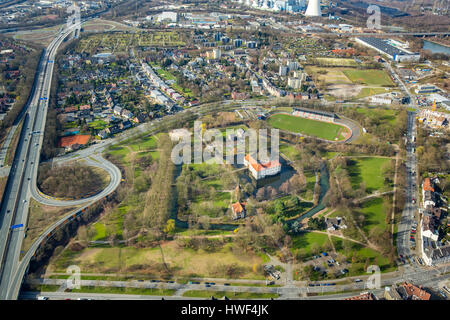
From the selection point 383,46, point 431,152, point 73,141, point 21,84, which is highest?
point 383,46

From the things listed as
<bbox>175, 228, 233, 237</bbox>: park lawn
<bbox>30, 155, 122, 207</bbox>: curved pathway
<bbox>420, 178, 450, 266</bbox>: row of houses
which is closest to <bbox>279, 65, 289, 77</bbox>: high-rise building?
<bbox>420, 178, 450, 266</bbox>: row of houses

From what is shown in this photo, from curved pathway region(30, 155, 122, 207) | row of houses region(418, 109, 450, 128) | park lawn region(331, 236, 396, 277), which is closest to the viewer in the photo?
→ park lawn region(331, 236, 396, 277)

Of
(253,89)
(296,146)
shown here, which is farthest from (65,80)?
(296,146)

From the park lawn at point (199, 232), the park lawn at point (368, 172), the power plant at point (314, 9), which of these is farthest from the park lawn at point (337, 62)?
the park lawn at point (199, 232)

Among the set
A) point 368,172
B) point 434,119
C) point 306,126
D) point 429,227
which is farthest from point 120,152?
point 434,119

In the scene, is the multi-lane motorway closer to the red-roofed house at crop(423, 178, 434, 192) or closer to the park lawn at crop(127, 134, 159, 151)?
the park lawn at crop(127, 134, 159, 151)

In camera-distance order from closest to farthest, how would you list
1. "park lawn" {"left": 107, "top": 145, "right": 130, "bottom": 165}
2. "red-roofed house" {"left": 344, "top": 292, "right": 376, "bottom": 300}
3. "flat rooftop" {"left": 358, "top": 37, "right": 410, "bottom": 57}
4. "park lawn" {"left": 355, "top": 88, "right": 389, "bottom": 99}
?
1. "red-roofed house" {"left": 344, "top": 292, "right": 376, "bottom": 300}
2. "park lawn" {"left": 107, "top": 145, "right": 130, "bottom": 165}
3. "park lawn" {"left": 355, "top": 88, "right": 389, "bottom": 99}
4. "flat rooftop" {"left": 358, "top": 37, "right": 410, "bottom": 57}

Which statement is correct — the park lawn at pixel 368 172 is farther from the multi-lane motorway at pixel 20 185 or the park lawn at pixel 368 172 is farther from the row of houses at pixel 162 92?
the multi-lane motorway at pixel 20 185

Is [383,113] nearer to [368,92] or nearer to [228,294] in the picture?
[368,92]
